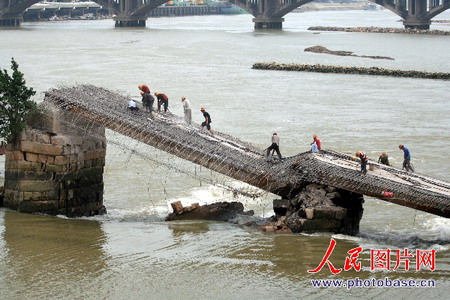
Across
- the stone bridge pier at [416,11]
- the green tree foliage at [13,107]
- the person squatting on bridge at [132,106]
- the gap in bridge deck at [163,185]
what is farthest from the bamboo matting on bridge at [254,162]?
the stone bridge pier at [416,11]

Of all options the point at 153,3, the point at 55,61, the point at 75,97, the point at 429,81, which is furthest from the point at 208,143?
the point at 153,3

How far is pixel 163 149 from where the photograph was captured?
24.8 metres

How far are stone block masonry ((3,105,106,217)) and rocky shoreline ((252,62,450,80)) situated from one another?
49791 mm

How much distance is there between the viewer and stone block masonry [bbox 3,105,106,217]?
24.7 meters

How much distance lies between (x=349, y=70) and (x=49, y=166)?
171 ft

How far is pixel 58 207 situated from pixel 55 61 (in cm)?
5313

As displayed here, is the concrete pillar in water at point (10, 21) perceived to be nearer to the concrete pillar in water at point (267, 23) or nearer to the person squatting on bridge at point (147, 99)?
the concrete pillar in water at point (267, 23)

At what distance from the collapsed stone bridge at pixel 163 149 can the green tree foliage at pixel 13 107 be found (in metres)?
0.48

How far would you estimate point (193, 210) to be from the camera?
2503 cm

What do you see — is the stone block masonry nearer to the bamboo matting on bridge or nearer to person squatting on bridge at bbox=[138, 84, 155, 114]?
the bamboo matting on bridge

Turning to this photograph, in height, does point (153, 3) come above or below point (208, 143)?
above

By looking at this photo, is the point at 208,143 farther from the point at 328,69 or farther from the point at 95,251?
the point at 328,69

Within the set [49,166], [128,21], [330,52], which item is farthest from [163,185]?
[128,21]

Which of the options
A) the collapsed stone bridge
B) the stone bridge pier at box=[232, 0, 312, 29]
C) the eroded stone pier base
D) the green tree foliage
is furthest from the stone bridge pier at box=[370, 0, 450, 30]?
the green tree foliage
